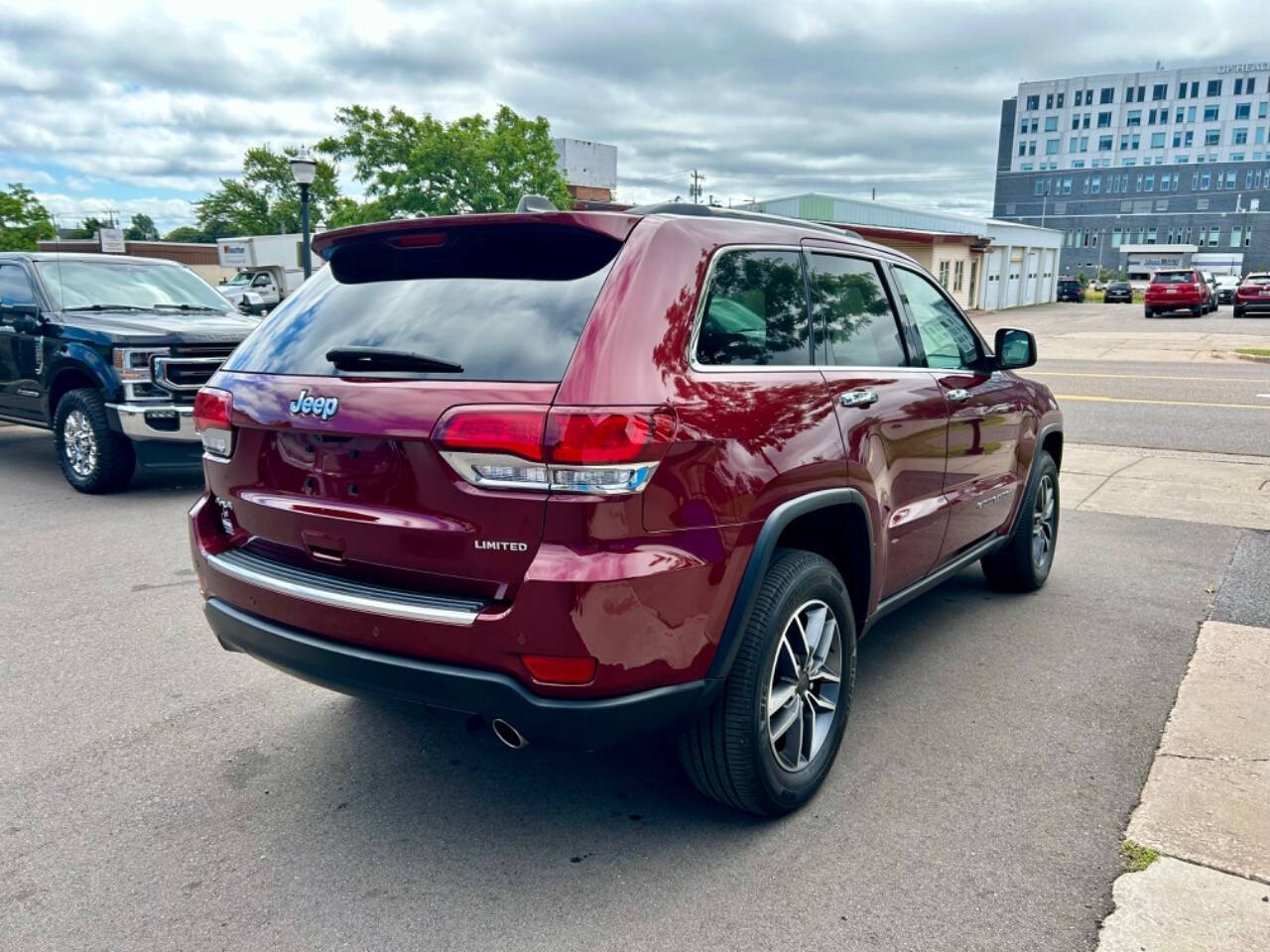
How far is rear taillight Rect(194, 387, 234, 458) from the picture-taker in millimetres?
3098

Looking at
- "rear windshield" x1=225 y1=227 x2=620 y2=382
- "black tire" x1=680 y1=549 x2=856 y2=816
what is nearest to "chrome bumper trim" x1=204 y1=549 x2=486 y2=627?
"rear windshield" x1=225 y1=227 x2=620 y2=382

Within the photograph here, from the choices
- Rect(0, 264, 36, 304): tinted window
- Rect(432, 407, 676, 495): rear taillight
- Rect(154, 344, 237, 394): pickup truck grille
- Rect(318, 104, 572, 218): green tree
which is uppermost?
Rect(318, 104, 572, 218): green tree

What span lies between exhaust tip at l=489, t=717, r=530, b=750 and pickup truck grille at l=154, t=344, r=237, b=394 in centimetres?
590

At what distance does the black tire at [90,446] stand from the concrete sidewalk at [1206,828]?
7301 mm

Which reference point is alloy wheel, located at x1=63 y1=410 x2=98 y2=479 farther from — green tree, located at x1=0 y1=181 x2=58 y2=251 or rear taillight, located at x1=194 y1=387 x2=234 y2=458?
green tree, located at x1=0 y1=181 x2=58 y2=251

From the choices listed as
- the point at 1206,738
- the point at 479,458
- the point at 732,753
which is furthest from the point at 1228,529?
the point at 479,458

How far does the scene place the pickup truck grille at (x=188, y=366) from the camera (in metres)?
7.50

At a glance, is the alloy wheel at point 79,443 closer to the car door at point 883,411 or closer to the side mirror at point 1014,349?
the car door at point 883,411

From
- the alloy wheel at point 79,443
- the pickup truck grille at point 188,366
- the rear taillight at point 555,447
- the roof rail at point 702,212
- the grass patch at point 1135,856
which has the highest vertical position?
the roof rail at point 702,212

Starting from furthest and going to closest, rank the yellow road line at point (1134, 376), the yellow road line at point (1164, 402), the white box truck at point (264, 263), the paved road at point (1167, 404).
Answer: the white box truck at point (264, 263) < the yellow road line at point (1134, 376) < the yellow road line at point (1164, 402) < the paved road at point (1167, 404)

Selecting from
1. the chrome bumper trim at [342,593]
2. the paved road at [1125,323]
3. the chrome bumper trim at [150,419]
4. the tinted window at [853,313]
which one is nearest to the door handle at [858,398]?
the tinted window at [853,313]

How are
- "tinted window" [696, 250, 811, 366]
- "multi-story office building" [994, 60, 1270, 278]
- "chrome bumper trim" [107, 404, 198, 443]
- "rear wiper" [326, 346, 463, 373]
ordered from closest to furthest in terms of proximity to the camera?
"rear wiper" [326, 346, 463, 373]
"tinted window" [696, 250, 811, 366]
"chrome bumper trim" [107, 404, 198, 443]
"multi-story office building" [994, 60, 1270, 278]

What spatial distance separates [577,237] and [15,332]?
7523mm

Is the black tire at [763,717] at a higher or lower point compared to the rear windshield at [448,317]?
lower
